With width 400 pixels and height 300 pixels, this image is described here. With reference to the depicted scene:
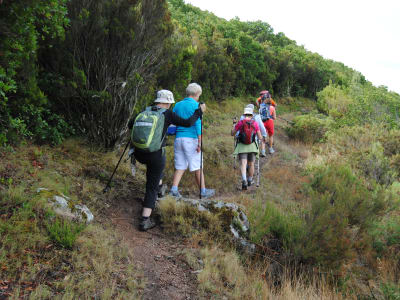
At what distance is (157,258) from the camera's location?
3559 mm

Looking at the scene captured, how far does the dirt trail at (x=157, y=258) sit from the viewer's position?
305 cm

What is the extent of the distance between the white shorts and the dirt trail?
107 cm

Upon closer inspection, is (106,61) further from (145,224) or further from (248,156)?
(248,156)

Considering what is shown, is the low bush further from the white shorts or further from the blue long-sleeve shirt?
the blue long-sleeve shirt

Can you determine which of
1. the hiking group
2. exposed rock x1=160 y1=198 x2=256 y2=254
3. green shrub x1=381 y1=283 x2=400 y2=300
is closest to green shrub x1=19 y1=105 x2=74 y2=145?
the hiking group

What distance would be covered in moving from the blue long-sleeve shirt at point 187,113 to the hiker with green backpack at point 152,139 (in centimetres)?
35

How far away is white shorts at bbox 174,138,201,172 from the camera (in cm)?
497

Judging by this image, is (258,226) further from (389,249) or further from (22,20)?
(22,20)

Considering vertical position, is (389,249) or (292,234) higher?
(292,234)

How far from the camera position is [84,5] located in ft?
16.2

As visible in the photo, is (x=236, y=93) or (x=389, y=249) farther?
(x=236, y=93)

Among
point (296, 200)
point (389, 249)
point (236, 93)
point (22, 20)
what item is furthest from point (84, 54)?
point (236, 93)

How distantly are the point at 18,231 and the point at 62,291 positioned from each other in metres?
0.84

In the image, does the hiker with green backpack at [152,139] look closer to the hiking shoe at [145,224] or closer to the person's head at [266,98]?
the hiking shoe at [145,224]
